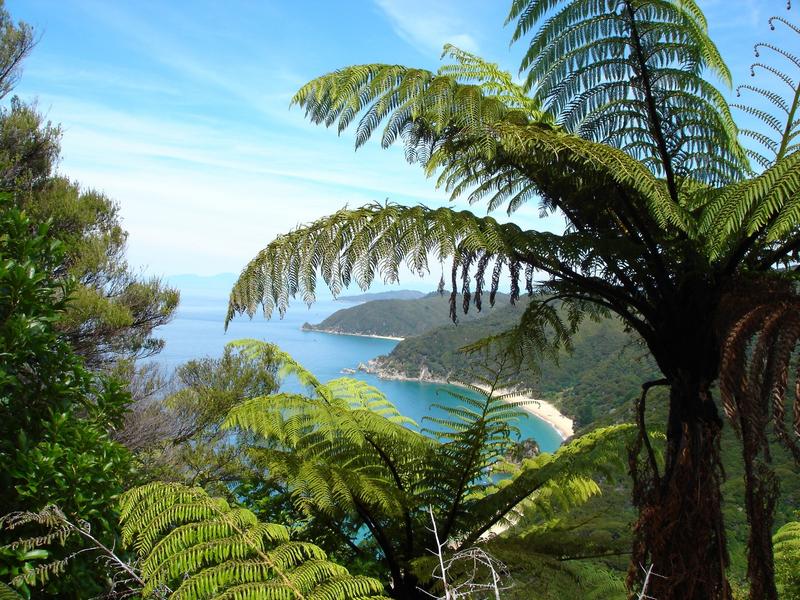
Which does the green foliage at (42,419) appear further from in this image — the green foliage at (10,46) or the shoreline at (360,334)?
the shoreline at (360,334)

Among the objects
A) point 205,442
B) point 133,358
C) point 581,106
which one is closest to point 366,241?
Result: point 581,106

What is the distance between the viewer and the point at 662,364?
2.13 meters

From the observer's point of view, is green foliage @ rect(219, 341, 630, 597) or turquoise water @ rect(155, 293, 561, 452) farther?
turquoise water @ rect(155, 293, 561, 452)

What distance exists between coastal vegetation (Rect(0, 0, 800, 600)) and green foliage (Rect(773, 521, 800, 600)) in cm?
2

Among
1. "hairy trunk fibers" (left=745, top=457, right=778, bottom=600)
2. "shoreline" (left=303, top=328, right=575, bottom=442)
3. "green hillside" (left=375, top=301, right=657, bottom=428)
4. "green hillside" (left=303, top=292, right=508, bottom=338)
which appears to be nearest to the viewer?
"hairy trunk fibers" (left=745, top=457, right=778, bottom=600)

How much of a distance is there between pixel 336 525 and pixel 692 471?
2.01 m

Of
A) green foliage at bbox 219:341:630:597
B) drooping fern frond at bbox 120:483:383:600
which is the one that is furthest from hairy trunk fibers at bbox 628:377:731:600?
drooping fern frond at bbox 120:483:383:600

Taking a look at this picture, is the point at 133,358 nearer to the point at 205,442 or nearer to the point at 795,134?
the point at 205,442

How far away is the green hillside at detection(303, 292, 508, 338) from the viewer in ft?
248

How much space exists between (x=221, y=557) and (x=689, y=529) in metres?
1.55

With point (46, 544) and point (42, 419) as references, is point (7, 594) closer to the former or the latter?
point (46, 544)

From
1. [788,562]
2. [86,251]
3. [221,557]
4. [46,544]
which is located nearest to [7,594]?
[46,544]

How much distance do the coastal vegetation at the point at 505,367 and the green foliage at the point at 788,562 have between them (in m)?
0.02

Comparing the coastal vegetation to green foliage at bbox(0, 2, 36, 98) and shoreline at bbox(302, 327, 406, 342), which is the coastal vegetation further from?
shoreline at bbox(302, 327, 406, 342)
